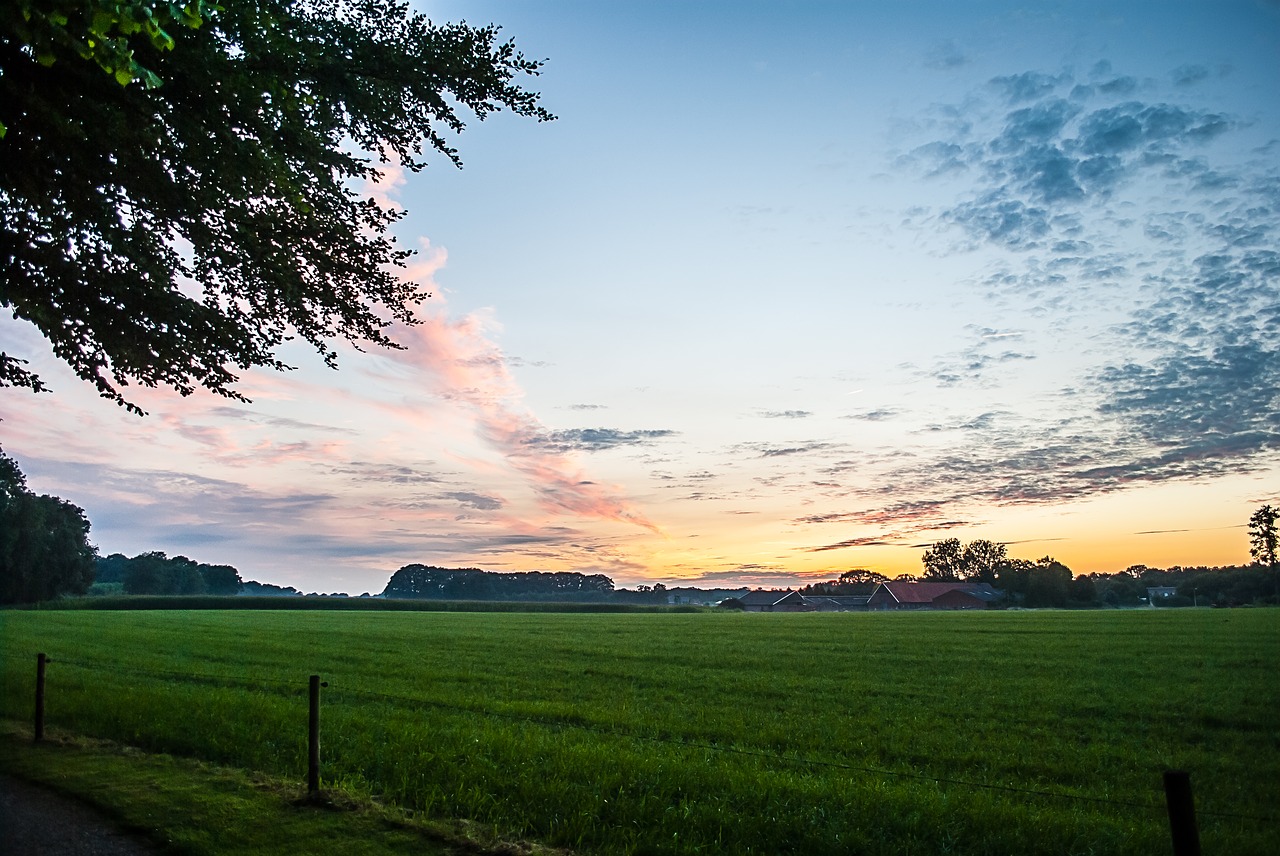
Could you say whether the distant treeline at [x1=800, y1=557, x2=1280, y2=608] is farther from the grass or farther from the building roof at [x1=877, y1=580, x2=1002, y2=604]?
the grass

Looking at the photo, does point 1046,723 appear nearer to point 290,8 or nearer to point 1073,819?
point 1073,819

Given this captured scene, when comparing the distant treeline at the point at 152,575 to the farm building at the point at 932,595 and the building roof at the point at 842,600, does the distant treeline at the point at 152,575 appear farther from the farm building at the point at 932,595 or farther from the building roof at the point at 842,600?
the farm building at the point at 932,595

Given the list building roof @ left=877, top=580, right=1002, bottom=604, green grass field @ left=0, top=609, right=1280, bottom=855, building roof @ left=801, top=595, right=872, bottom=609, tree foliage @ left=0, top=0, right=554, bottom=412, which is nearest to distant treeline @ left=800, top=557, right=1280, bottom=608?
building roof @ left=877, top=580, right=1002, bottom=604

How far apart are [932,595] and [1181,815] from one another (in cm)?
18819

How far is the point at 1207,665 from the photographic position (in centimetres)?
2891

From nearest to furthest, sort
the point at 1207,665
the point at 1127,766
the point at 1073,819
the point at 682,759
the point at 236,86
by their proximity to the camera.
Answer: the point at 1073,819
the point at 236,86
the point at 682,759
the point at 1127,766
the point at 1207,665

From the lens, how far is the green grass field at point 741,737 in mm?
8836

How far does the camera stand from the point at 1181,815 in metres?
4.57

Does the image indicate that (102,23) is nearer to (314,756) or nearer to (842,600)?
(314,756)

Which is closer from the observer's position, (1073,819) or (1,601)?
(1073,819)

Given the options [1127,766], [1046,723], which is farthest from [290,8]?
[1046,723]

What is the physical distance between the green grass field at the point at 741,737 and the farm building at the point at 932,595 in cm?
14685

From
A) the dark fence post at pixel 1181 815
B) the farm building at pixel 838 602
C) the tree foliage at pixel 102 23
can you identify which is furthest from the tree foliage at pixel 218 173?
the farm building at pixel 838 602

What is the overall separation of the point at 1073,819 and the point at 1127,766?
516 cm
